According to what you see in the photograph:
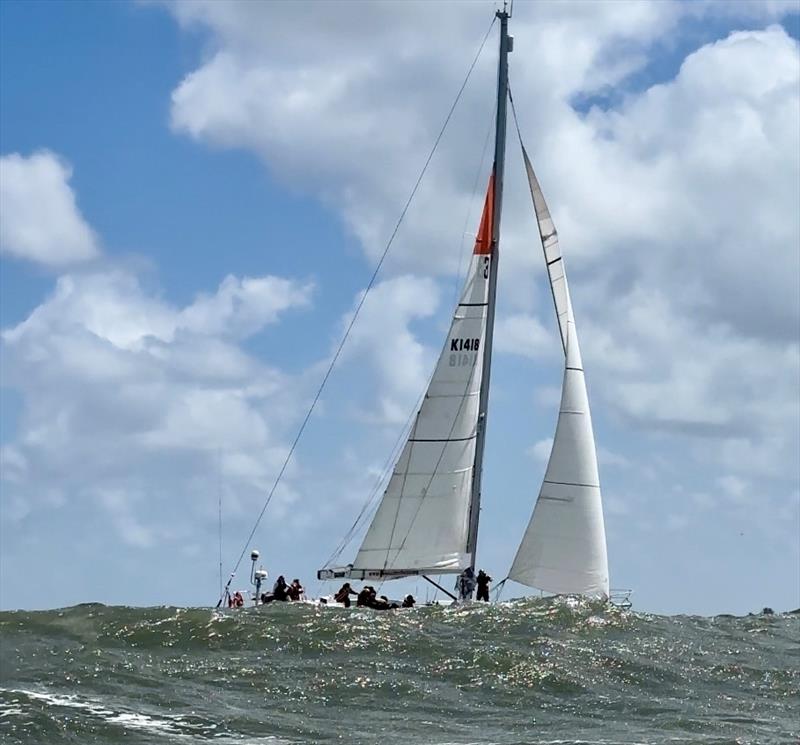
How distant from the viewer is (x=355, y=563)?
1378 inches

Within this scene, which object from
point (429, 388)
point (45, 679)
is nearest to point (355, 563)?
point (429, 388)

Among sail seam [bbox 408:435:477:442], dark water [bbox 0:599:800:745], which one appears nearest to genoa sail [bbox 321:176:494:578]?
sail seam [bbox 408:435:477:442]

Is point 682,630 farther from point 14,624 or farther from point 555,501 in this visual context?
point 14,624

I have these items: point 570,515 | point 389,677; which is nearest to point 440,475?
point 570,515

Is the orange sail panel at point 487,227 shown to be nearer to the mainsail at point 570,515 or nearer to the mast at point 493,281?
the mast at point 493,281

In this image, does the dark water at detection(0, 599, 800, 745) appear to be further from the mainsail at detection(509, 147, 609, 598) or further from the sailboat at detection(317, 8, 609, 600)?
the sailboat at detection(317, 8, 609, 600)

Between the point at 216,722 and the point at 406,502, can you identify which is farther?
the point at 406,502

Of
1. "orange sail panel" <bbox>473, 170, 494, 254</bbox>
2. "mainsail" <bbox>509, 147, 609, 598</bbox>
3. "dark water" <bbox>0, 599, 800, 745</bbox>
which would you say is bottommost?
"dark water" <bbox>0, 599, 800, 745</bbox>

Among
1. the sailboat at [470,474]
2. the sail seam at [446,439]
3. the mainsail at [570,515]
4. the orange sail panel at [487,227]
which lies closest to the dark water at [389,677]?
the mainsail at [570,515]

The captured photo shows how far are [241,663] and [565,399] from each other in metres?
12.9

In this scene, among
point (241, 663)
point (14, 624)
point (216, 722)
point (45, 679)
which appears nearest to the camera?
point (216, 722)

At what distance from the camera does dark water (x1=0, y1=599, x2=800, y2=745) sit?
20.5m

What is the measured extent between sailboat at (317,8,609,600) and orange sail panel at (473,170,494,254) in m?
0.05

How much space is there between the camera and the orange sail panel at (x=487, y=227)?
3575cm
